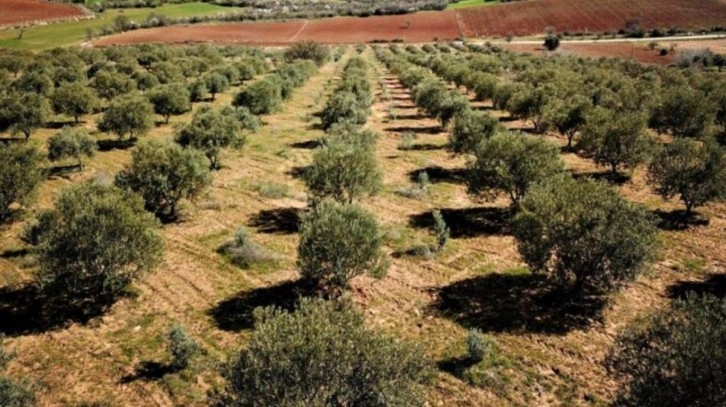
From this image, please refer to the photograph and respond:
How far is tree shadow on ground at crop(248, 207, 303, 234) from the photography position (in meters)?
36.8

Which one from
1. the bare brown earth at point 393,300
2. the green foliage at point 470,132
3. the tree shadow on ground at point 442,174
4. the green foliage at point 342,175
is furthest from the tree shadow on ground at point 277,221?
the green foliage at point 470,132

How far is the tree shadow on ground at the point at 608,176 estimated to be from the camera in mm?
47078

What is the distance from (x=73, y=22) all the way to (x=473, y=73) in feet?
560

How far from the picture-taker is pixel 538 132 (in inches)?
2515

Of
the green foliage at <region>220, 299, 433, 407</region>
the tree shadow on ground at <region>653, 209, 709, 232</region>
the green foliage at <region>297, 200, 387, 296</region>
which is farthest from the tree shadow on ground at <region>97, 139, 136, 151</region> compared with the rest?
the tree shadow on ground at <region>653, 209, 709, 232</region>

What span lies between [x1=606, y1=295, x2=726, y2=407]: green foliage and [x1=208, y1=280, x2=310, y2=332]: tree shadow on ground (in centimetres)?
1540

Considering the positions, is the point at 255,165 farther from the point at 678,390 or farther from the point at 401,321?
the point at 678,390

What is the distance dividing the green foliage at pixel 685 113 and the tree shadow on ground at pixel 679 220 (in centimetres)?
2291

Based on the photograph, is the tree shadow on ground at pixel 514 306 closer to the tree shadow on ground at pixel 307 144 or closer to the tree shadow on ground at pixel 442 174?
the tree shadow on ground at pixel 442 174

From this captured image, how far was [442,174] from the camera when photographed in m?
49.4

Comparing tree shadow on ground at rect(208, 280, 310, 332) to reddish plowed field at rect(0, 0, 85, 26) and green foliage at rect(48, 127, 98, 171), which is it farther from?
reddish plowed field at rect(0, 0, 85, 26)

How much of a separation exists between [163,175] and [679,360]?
3247 centimetres

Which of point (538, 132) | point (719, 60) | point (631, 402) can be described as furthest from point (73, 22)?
point (631, 402)

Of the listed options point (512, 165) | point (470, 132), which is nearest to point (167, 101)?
point (470, 132)
